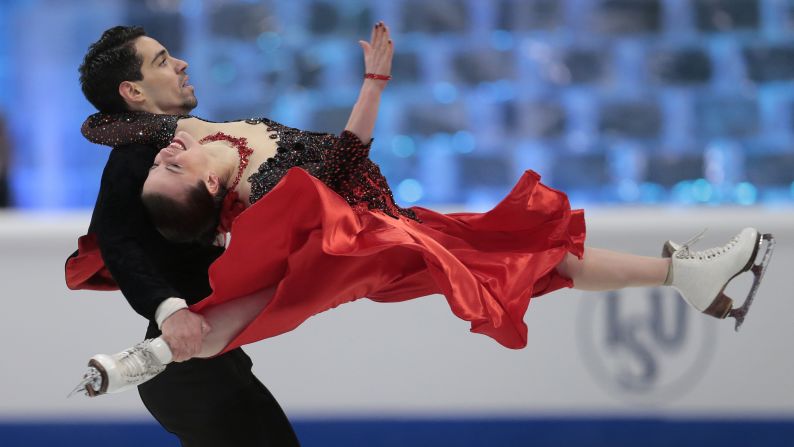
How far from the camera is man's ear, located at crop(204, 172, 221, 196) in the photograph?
2.97m

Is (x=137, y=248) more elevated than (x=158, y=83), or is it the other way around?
(x=158, y=83)

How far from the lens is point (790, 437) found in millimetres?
4164

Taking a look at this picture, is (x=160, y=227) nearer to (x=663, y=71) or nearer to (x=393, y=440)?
(x=393, y=440)

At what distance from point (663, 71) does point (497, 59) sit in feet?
2.90

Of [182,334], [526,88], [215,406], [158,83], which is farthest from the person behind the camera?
[526,88]

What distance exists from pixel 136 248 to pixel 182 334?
29 cm

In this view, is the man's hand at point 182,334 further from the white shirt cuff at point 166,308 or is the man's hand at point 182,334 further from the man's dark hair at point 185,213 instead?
the man's dark hair at point 185,213

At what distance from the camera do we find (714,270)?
3229 mm

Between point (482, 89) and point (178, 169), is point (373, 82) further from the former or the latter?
point (482, 89)

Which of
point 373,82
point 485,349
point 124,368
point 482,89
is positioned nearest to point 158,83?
point 373,82

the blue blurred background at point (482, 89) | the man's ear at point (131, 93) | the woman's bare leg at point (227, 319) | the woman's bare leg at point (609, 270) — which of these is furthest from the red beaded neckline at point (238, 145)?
the blue blurred background at point (482, 89)

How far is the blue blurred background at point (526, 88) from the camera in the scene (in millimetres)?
6039

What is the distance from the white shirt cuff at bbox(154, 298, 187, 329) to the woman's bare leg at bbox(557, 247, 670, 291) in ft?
3.40

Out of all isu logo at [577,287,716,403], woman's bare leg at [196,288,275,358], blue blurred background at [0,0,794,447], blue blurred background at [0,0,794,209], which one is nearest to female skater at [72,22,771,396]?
woman's bare leg at [196,288,275,358]
